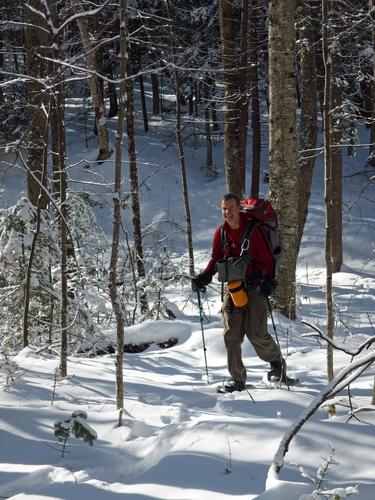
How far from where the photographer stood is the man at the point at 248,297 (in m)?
5.36

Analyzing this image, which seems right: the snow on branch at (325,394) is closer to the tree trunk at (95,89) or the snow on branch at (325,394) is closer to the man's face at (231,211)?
the man's face at (231,211)

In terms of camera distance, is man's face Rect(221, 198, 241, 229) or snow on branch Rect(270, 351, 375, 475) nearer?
snow on branch Rect(270, 351, 375, 475)

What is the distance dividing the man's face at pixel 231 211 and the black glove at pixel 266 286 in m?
0.54

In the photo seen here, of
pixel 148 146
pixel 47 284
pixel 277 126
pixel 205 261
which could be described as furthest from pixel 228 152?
pixel 148 146

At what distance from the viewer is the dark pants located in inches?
216

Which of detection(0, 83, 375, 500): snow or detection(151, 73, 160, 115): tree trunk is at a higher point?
detection(151, 73, 160, 115): tree trunk

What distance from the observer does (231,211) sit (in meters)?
5.31

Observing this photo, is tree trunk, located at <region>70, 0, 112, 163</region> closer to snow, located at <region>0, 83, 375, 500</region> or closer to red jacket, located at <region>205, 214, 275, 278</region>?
snow, located at <region>0, 83, 375, 500</region>

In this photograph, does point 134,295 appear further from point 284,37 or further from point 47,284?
point 284,37

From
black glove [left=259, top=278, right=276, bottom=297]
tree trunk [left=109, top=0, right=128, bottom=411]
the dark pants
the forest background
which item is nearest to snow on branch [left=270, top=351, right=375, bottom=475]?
the forest background

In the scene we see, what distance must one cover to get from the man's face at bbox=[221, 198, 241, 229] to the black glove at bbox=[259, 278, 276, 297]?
0.54m

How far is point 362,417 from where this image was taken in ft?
12.3

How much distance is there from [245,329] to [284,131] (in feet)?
10.6

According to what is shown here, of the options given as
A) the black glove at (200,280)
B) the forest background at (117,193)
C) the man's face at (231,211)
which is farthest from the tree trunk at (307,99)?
the man's face at (231,211)
